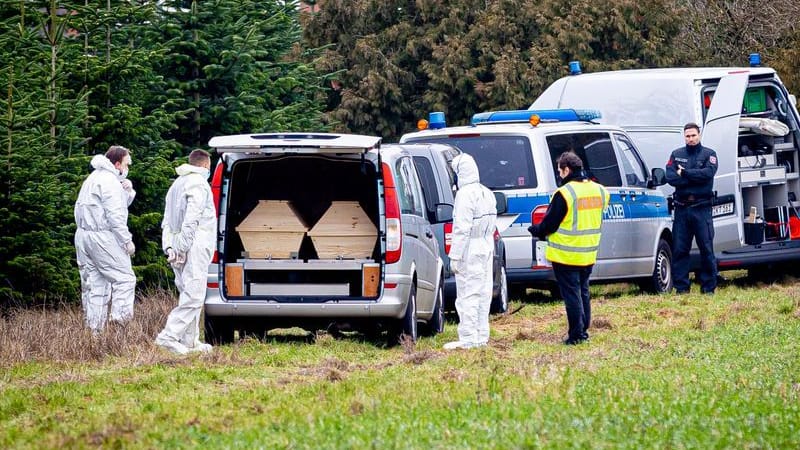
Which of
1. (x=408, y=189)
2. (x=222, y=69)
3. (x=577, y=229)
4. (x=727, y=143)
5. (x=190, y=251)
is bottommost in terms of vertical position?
A: (x=577, y=229)

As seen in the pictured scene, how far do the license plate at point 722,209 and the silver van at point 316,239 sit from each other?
5.88 meters

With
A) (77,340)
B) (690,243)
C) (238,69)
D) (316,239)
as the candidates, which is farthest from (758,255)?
(77,340)

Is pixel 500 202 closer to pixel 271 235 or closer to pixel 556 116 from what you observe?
pixel 271 235

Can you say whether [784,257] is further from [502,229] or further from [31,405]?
[31,405]

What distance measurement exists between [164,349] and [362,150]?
7.44 feet

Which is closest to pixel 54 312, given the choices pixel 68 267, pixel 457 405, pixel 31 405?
pixel 68 267

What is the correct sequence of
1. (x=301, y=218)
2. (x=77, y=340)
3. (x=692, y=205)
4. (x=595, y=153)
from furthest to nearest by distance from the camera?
(x=692, y=205)
(x=595, y=153)
(x=301, y=218)
(x=77, y=340)


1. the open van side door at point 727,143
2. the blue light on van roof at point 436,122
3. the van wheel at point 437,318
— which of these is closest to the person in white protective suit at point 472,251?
the van wheel at point 437,318

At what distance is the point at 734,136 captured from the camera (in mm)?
17203

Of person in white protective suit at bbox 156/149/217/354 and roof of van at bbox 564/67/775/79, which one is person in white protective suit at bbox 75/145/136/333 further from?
roof of van at bbox 564/67/775/79

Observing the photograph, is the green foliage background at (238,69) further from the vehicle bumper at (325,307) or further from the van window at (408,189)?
the van window at (408,189)

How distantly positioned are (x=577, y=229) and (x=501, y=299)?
3189 mm

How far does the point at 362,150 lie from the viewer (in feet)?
37.7

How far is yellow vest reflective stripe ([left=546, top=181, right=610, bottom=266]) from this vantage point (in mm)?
12266
